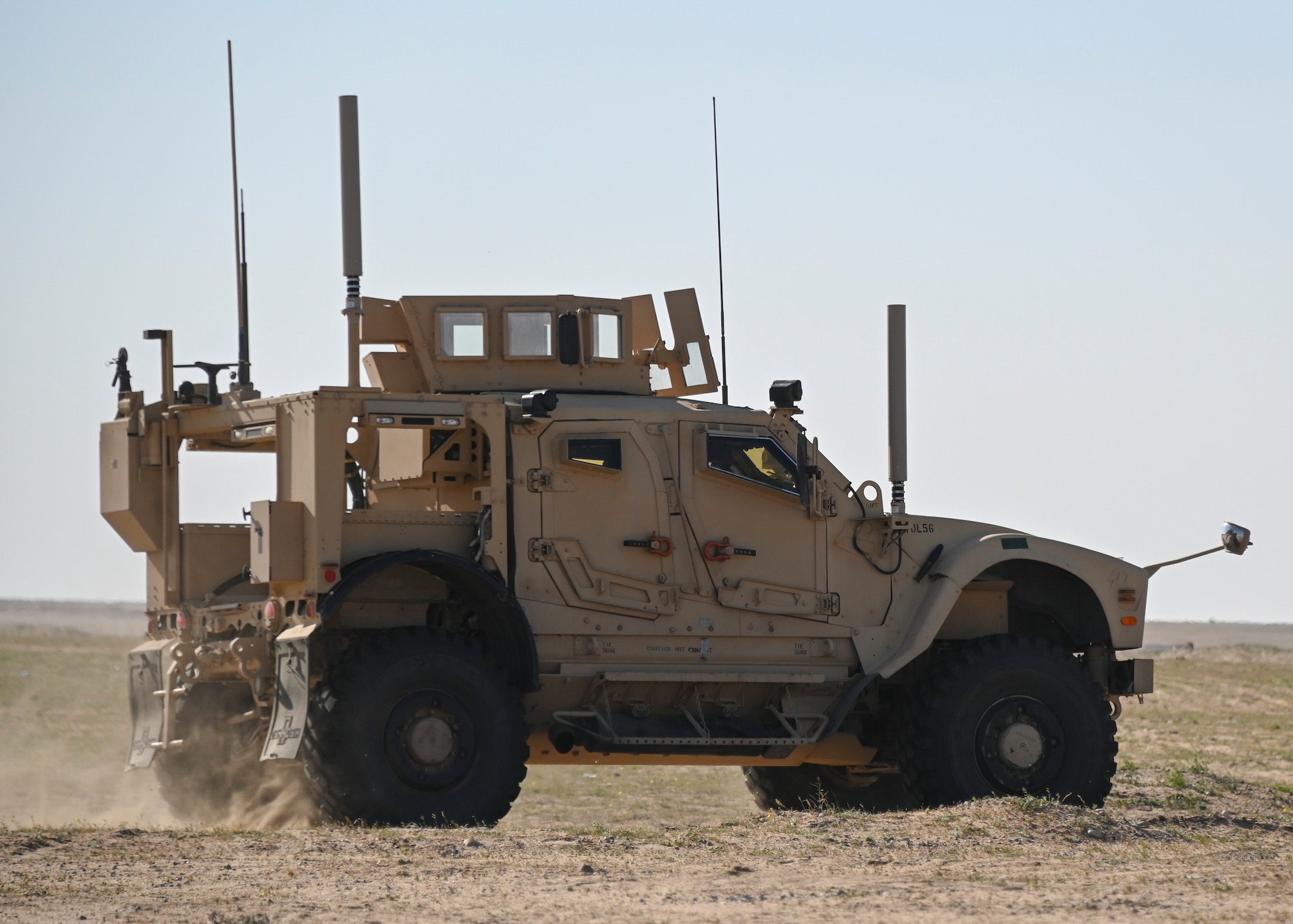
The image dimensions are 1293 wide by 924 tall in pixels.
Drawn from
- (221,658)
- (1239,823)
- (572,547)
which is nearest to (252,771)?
(221,658)

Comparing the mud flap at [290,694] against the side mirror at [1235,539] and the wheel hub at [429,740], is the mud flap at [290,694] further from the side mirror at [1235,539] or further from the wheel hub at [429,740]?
the side mirror at [1235,539]

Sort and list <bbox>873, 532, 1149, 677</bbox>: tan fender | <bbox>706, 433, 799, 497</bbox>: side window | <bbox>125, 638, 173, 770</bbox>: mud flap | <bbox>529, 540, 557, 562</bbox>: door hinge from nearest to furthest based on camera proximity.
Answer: <bbox>529, 540, 557, 562</bbox>: door hinge
<bbox>706, 433, 799, 497</bbox>: side window
<bbox>125, 638, 173, 770</bbox>: mud flap
<bbox>873, 532, 1149, 677</bbox>: tan fender

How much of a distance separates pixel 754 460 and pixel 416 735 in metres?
3.21

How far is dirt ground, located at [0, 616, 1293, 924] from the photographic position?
886 centimetres

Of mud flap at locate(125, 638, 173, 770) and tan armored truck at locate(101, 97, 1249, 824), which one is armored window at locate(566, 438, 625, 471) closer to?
tan armored truck at locate(101, 97, 1249, 824)

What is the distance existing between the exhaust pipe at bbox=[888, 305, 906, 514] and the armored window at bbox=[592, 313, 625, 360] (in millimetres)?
2046

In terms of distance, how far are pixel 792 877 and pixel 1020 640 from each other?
4454 millimetres

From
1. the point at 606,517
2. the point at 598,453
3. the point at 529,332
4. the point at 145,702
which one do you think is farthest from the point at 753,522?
the point at 145,702

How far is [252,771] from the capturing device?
1316cm

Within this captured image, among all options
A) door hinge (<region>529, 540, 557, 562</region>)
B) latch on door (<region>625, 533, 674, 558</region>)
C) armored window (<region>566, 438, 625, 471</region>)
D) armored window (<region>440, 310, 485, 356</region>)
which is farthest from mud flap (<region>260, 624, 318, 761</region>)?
armored window (<region>440, 310, 485, 356</region>)

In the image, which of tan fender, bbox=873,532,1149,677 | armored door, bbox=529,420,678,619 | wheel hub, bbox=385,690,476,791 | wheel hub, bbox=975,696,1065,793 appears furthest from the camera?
tan fender, bbox=873,532,1149,677

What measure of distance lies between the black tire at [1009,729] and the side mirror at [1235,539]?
4.57 ft

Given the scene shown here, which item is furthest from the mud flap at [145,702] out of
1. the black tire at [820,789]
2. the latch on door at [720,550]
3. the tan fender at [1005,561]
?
the tan fender at [1005,561]

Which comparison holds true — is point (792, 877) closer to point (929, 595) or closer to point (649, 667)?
point (649, 667)
